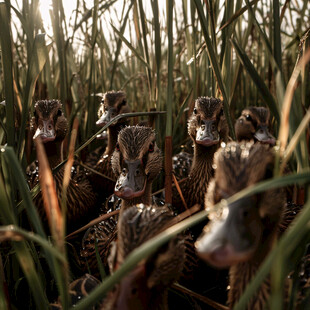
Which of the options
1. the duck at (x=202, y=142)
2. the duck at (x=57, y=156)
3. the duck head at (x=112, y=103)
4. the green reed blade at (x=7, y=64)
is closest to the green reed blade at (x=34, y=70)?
the green reed blade at (x=7, y=64)

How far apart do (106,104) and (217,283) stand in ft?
7.11

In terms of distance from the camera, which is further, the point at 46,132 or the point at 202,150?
the point at 202,150

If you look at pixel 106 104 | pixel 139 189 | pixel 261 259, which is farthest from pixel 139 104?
pixel 261 259

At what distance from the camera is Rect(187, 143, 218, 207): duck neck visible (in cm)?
262

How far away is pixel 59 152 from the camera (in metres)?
2.91

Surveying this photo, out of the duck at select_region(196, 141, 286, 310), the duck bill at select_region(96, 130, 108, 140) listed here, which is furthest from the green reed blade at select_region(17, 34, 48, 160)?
the duck bill at select_region(96, 130, 108, 140)

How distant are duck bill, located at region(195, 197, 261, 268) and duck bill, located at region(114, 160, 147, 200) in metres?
0.80

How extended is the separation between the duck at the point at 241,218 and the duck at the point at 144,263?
147 millimetres

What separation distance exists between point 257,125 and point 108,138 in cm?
131

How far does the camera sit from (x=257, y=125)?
10.2 feet

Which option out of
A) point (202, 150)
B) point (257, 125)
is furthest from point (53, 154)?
point (257, 125)

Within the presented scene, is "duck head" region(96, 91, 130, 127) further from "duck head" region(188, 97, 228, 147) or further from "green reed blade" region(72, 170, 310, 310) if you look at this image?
"green reed blade" region(72, 170, 310, 310)

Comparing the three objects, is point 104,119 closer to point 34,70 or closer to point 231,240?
point 34,70

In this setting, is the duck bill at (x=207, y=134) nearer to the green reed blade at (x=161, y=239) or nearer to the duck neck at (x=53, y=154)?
the duck neck at (x=53, y=154)
